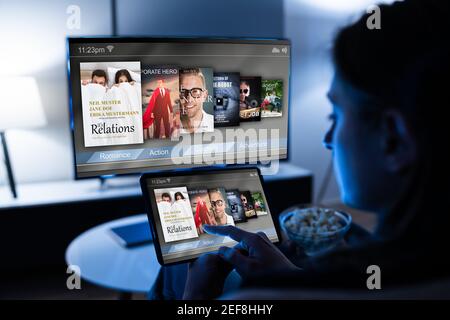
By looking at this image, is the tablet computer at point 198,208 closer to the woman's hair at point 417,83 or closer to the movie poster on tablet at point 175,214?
the movie poster on tablet at point 175,214

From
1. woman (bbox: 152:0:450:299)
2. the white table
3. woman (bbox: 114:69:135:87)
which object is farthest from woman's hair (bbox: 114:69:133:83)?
the white table

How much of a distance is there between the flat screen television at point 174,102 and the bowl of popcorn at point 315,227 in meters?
0.46

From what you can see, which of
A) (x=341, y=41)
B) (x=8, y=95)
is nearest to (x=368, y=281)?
(x=341, y=41)

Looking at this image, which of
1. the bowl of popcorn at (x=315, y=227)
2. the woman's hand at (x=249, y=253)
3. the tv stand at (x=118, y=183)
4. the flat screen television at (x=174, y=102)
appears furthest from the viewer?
the tv stand at (x=118, y=183)

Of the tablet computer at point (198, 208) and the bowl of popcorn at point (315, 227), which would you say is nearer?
the tablet computer at point (198, 208)

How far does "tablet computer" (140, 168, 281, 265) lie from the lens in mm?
937

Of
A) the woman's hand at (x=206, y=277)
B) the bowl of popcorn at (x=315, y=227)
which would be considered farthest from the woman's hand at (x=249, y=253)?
the bowl of popcorn at (x=315, y=227)

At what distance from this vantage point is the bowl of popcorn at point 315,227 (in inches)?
58.0

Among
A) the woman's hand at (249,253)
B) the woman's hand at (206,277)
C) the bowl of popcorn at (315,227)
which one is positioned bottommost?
the bowl of popcorn at (315,227)

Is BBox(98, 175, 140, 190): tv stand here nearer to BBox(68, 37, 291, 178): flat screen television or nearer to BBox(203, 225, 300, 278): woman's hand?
BBox(68, 37, 291, 178): flat screen television

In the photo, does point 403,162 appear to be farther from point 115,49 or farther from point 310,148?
point 310,148

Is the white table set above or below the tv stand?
above

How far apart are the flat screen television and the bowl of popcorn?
0.46m

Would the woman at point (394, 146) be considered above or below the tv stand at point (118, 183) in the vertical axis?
above
